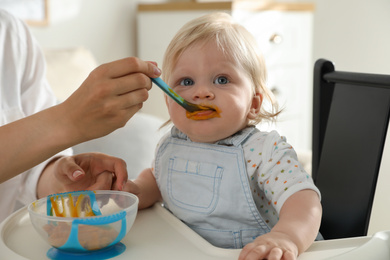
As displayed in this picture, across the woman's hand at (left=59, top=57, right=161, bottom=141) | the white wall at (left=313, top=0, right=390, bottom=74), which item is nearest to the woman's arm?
the woman's hand at (left=59, top=57, right=161, bottom=141)

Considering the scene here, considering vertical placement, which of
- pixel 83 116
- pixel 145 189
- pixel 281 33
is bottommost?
pixel 145 189

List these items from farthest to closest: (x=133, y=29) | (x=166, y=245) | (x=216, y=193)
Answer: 1. (x=133, y=29)
2. (x=216, y=193)
3. (x=166, y=245)

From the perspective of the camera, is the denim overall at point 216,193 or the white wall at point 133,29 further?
the white wall at point 133,29

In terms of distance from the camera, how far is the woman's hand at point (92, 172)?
2.97 feet

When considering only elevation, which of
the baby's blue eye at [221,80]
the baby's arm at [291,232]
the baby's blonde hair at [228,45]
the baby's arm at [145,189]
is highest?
the baby's blonde hair at [228,45]

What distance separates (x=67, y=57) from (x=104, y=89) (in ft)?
4.59

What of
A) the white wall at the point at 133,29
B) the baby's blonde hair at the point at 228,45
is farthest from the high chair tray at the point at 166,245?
the white wall at the point at 133,29

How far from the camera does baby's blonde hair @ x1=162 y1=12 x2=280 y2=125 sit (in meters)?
0.92

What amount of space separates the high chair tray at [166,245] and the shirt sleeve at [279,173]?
0.09m

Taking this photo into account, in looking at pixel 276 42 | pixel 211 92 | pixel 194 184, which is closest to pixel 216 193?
pixel 194 184

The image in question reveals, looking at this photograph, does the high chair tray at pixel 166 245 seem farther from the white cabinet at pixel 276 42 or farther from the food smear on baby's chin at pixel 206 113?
the white cabinet at pixel 276 42

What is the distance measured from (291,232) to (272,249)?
7 cm

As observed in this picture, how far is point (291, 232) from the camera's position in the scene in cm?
68

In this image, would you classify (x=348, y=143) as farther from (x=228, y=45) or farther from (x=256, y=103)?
(x=228, y=45)
